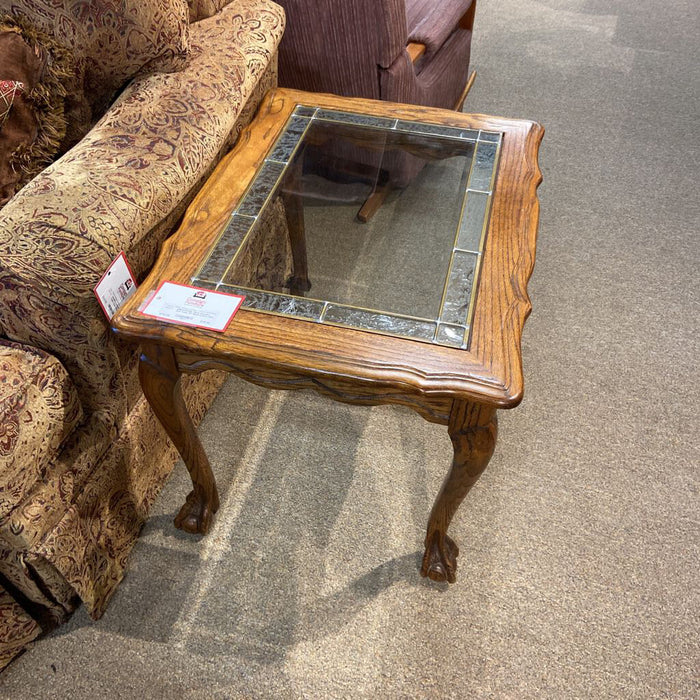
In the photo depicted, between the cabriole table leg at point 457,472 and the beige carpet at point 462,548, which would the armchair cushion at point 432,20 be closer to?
the beige carpet at point 462,548

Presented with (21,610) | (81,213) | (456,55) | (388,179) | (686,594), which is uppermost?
(81,213)

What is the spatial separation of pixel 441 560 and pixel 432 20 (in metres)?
1.55

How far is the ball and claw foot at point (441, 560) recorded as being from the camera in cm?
123

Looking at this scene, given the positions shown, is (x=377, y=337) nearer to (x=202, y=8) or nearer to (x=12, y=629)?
(x=12, y=629)

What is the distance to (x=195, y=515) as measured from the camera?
1.31 meters

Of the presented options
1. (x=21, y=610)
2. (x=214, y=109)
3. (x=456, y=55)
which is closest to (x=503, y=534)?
(x=21, y=610)

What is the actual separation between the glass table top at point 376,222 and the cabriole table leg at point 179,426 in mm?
138

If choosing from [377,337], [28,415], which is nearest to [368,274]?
Result: [377,337]

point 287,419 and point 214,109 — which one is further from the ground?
point 214,109

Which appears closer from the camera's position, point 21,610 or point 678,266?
point 21,610

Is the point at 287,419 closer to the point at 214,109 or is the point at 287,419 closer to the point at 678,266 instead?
the point at 214,109

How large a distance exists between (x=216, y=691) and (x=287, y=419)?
1.93ft

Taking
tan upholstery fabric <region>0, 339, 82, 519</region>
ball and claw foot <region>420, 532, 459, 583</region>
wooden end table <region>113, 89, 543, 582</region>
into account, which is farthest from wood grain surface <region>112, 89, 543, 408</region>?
ball and claw foot <region>420, 532, 459, 583</region>

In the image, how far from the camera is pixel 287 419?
1.51 meters
